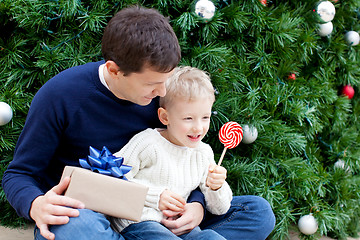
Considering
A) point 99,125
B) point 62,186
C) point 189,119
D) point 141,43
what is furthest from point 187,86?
point 62,186

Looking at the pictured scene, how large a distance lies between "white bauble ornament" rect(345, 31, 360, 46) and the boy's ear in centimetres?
154

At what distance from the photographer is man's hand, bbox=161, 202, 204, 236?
170cm

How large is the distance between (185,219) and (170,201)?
131 mm

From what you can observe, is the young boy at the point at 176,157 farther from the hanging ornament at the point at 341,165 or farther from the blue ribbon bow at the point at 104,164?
the hanging ornament at the point at 341,165

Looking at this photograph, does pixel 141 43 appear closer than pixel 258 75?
Yes

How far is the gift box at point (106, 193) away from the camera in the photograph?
144cm

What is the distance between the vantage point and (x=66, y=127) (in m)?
1.71

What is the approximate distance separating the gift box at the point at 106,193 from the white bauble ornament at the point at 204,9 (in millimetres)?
954

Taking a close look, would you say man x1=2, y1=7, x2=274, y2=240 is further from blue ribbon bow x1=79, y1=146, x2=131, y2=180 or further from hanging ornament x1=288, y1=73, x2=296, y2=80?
hanging ornament x1=288, y1=73, x2=296, y2=80

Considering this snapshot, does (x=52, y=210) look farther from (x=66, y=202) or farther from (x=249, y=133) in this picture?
(x=249, y=133)

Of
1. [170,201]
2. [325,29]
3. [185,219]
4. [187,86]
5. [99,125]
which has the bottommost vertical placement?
[185,219]

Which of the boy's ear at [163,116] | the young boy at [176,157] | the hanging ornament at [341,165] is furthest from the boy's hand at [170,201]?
the hanging ornament at [341,165]

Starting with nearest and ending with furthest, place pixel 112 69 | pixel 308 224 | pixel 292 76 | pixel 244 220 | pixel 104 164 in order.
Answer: pixel 104 164 < pixel 112 69 < pixel 244 220 < pixel 308 224 < pixel 292 76

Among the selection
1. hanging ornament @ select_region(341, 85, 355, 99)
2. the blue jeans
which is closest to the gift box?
the blue jeans
